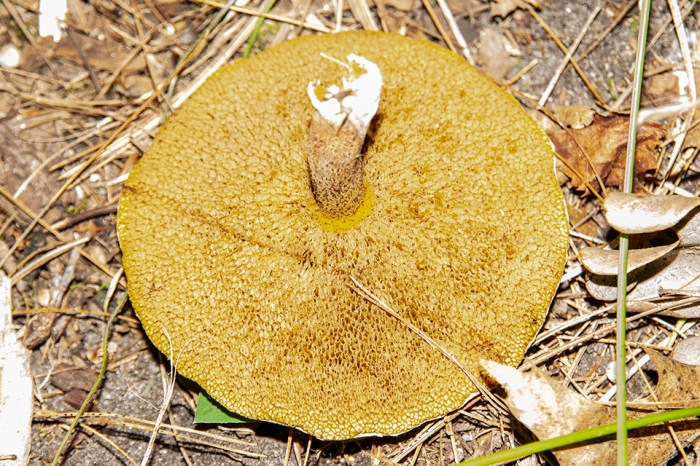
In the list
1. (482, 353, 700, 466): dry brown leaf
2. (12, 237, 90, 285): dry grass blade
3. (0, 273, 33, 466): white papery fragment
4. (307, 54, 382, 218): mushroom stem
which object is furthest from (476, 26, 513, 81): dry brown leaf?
(0, 273, 33, 466): white papery fragment

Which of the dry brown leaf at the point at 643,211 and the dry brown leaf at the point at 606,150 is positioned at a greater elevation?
the dry brown leaf at the point at 643,211

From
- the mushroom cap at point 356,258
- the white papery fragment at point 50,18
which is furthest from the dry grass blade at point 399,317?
the white papery fragment at point 50,18

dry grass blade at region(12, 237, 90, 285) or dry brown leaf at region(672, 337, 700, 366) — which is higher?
dry grass blade at region(12, 237, 90, 285)

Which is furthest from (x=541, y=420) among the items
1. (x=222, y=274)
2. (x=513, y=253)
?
(x=222, y=274)

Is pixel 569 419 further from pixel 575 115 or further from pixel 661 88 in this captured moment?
pixel 661 88

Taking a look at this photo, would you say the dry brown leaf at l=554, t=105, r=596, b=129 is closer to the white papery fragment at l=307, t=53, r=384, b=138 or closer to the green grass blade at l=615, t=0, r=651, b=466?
the green grass blade at l=615, t=0, r=651, b=466

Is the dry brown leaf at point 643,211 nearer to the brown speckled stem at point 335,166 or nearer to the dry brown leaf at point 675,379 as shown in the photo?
the dry brown leaf at point 675,379
